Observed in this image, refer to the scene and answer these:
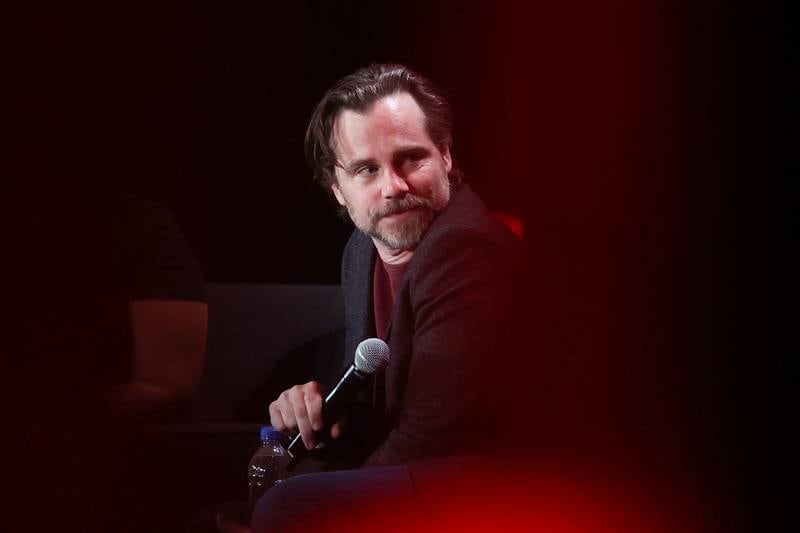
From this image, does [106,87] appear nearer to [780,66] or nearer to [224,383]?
[224,383]

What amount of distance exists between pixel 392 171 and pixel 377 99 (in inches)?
6.7

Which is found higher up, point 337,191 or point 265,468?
point 337,191

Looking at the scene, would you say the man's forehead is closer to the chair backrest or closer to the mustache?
the mustache

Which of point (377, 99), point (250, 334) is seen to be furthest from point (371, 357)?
point (250, 334)

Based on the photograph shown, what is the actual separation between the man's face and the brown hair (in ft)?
0.06

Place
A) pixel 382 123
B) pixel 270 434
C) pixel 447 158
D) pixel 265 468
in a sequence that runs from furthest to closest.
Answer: pixel 265 468 → pixel 447 158 → pixel 382 123 → pixel 270 434

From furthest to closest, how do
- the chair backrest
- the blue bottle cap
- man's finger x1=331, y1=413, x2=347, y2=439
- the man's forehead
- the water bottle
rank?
1. the chair backrest
2. the water bottle
3. the man's forehead
4. the blue bottle cap
5. man's finger x1=331, y1=413, x2=347, y2=439

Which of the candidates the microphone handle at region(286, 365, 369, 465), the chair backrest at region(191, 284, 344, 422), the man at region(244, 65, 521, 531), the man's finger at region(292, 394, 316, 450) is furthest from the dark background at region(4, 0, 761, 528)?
the man's finger at region(292, 394, 316, 450)

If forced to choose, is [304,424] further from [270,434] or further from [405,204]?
[405,204]

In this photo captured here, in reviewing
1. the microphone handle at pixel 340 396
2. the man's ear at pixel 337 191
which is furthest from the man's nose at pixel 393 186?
the microphone handle at pixel 340 396

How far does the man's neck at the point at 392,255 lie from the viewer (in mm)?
2096

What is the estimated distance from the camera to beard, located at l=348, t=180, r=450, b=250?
2.06m

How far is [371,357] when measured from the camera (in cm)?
176

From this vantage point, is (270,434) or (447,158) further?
(447,158)
